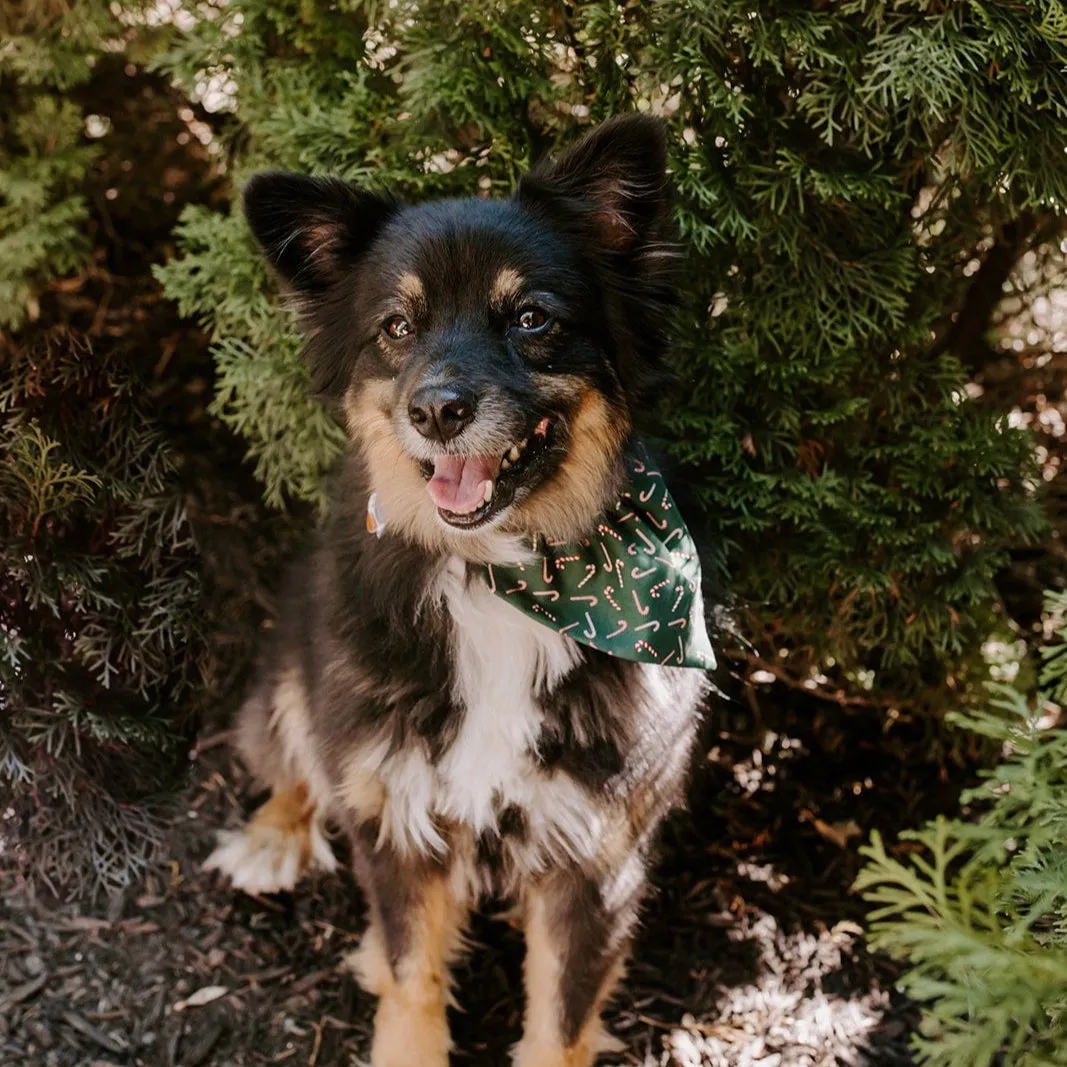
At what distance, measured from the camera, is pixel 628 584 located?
2.52m

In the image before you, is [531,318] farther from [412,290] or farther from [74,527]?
[74,527]

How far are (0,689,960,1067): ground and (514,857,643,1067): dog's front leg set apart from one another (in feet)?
1.12

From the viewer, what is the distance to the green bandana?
2461 millimetres

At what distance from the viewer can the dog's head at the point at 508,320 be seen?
236cm

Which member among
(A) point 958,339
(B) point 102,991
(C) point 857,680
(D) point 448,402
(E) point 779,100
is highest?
(E) point 779,100

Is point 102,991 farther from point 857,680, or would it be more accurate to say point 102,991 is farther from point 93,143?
point 93,143

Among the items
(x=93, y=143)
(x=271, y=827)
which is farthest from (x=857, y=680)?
(x=93, y=143)

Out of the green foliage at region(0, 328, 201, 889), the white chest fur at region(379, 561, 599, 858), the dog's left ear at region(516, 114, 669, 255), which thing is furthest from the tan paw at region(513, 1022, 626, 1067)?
the dog's left ear at region(516, 114, 669, 255)

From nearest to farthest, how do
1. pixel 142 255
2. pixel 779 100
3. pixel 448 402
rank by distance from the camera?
pixel 448 402
pixel 779 100
pixel 142 255

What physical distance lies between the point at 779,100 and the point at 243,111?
5.54 feet

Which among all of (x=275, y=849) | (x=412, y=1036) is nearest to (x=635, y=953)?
(x=412, y=1036)

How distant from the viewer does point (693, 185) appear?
279 centimetres

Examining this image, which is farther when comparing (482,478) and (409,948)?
(409,948)

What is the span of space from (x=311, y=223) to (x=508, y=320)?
0.59m
